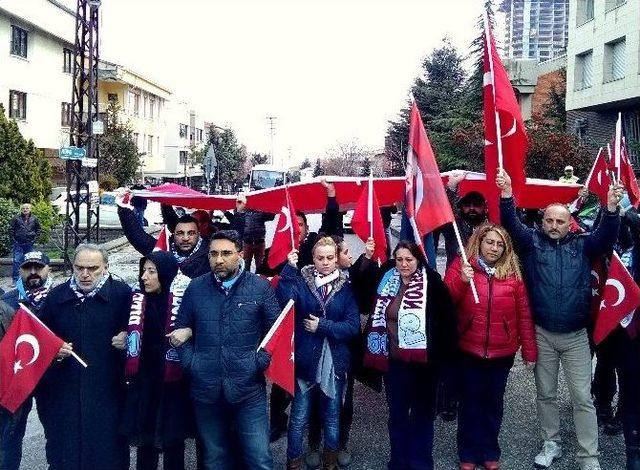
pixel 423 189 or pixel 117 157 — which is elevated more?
pixel 117 157

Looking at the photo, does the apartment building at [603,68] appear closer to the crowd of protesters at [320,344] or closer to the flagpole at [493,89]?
the flagpole at [493,89]

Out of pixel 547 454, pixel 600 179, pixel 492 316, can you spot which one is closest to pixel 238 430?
pixel 492 316

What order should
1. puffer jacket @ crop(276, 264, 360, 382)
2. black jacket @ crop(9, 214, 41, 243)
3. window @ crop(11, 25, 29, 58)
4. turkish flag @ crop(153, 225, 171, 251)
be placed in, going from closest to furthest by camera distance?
1. puffer jacket @ crop(276, 264, 360, 382)
2. turkish flag @ crop(153, 225, 171, 251)
3. black jacket @ crop(9, 214, 41, 243)
4. window @ crop(11, 25, 29, 58)

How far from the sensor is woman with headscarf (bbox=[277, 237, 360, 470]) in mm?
4723

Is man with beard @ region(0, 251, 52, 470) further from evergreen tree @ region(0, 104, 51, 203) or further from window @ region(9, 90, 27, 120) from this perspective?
window @ region(9, 90, 27, 120)

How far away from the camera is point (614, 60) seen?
26000mm

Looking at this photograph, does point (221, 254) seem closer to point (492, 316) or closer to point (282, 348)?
point (282, 348)

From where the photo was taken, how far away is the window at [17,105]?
106 feet

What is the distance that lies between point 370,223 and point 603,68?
956 inches

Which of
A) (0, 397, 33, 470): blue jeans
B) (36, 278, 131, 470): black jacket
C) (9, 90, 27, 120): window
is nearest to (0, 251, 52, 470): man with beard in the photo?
(0, 397, 33, 470): blue jeans

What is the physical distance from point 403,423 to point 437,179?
1.79m

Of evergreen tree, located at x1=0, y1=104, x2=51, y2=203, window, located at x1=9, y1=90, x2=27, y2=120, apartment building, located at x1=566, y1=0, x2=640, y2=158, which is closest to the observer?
evergreen tree, located at x1=0, y1=104, x2=51, y2=203

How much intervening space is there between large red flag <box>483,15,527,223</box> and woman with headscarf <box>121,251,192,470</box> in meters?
2.59

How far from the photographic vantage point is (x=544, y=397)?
5039mm
